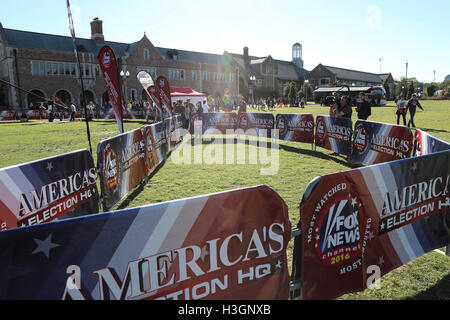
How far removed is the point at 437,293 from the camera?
11.1 feet

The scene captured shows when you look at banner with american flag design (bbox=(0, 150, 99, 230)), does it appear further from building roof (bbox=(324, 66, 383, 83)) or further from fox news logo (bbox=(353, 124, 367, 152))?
building roof (bbox=(324, 66, 383, 83))

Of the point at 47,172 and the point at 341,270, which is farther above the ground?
the point at 47,172

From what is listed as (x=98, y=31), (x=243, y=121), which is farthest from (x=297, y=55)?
(x=243, y=121)

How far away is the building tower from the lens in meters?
97.9

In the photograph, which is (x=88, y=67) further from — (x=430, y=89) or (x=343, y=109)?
(x=430, y=89)

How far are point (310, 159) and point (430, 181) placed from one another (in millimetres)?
6489

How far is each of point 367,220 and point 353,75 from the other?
357 ft

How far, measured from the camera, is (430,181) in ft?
12.6

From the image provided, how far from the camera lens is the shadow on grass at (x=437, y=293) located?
3.30 metres

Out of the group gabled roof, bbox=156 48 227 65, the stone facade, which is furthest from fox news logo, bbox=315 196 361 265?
gabled roof, bbox=156 48 227 65

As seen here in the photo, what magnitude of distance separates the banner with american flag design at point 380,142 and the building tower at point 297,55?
95083 millimetres

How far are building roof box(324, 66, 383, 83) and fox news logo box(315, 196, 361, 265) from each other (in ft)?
306
